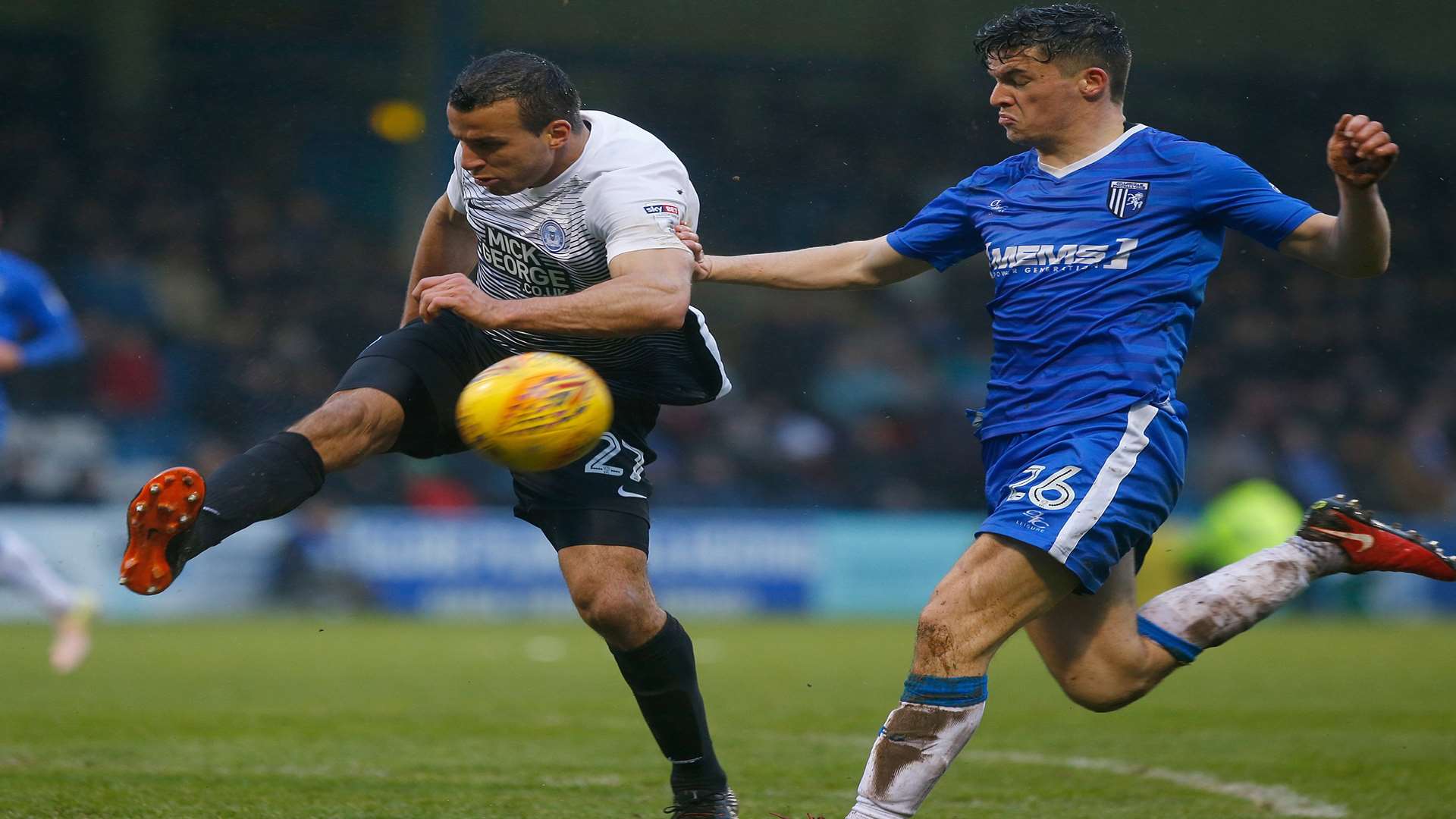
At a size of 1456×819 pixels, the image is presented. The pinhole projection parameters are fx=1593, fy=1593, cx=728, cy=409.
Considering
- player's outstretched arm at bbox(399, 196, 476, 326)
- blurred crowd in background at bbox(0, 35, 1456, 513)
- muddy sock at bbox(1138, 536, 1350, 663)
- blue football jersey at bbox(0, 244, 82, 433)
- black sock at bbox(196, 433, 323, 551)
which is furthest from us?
blurred crowd in background at bbox(0, 35, 1456, 513)

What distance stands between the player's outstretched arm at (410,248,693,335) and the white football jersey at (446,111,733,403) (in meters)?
0.10

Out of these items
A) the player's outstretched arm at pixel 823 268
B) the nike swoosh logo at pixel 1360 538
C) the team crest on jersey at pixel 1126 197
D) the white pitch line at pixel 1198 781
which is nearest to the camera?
the team crest on jersey at pixel 1126 197

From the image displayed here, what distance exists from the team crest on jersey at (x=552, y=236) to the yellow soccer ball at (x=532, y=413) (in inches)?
19.7

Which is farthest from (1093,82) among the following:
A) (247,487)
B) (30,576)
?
(30,576)

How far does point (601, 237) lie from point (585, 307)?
391mm

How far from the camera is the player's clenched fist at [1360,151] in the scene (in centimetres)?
378

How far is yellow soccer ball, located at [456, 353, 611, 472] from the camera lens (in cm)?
401

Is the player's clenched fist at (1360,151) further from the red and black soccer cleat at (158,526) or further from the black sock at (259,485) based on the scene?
the red and black soccer cleat at (158,526)

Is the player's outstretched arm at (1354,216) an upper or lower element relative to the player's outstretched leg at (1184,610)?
upper

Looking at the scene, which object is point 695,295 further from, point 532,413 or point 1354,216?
point 1354,216

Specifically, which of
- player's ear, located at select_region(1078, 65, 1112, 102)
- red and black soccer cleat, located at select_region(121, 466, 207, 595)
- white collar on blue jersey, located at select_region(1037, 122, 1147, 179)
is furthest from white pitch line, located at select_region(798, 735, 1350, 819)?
red and black soccer cleat, located at select_region(121, 466, 207, 595)

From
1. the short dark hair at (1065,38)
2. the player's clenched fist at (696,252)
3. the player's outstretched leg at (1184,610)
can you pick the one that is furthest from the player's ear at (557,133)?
the player's outstretched leg at (1184,610)

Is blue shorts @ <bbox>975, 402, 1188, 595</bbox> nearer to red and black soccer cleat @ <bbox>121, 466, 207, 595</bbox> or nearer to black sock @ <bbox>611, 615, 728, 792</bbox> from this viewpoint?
black sock @ <bbox>611, 615, 728, 792</bbox>

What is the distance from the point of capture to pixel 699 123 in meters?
15.5
